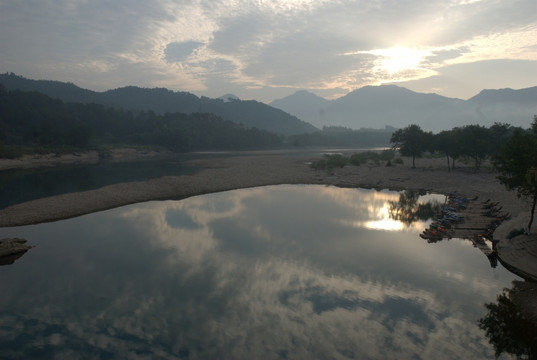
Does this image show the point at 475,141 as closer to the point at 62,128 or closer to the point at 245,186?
the point at 245,186

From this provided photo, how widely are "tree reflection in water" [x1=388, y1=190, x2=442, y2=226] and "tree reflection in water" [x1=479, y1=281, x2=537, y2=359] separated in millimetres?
16411

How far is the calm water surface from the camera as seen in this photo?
1427cm

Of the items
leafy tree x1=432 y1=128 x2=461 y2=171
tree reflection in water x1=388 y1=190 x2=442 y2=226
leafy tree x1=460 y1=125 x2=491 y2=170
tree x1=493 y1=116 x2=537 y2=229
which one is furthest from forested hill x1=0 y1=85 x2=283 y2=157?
leafy tree x1=460 y1=125 x2=491 y2=170

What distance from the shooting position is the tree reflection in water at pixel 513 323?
14.2 meters

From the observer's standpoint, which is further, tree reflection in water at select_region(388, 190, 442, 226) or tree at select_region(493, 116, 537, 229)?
tree reflection in water at select_region(388, 190, 442, 226)

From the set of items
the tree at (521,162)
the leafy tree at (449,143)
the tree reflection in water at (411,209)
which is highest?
the leafy tree at (449,143)

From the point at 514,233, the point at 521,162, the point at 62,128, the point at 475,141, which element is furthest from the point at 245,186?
the point at 62,128

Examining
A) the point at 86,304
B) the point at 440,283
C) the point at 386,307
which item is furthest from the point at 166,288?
the point at 440,283

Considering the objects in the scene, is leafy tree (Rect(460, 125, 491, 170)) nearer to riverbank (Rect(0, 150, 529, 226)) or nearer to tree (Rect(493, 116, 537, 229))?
riverbank (Rect(0, 150, 529, 226))

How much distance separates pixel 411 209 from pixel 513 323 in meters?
27.4

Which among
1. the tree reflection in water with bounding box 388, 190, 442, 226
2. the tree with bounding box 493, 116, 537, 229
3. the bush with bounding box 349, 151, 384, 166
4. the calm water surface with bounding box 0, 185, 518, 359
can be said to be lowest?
the calm water surface with bounding box 0, 185, 518, 359

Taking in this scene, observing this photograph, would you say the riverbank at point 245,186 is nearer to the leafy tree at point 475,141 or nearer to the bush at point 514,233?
the leafy tree at point 475,141

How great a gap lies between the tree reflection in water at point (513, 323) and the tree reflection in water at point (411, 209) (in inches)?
646

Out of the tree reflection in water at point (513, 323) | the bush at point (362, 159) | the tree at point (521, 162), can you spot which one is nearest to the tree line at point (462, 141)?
the bush at point (362, 159)
